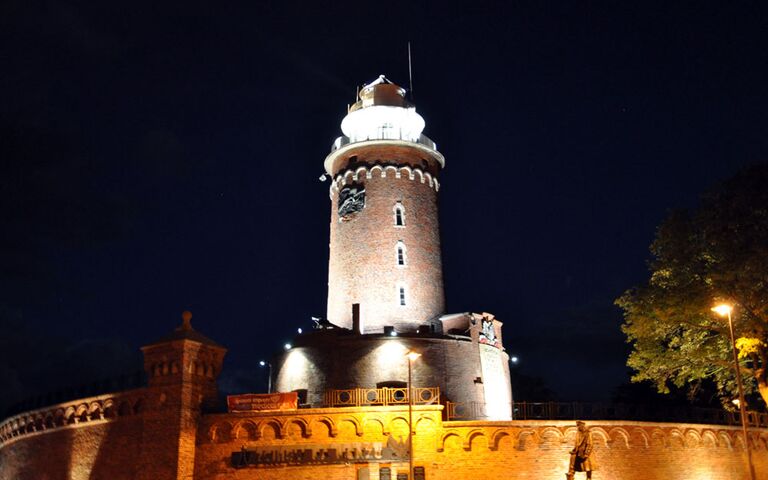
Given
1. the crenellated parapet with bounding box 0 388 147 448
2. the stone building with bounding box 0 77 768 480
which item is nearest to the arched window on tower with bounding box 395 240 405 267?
the stone building with bounding box 0 77 768 480

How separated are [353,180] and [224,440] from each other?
1823 centimetres

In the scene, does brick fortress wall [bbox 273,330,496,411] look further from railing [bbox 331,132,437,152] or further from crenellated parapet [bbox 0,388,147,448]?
railing [bbox 331,132,437,152]

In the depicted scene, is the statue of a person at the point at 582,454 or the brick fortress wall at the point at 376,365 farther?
the brick fortress wall at the point at 376,365

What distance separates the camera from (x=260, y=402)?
2994 centimetres

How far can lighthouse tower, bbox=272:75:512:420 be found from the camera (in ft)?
119

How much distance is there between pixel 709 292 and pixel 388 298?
51.1ft

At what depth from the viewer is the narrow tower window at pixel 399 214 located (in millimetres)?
41562

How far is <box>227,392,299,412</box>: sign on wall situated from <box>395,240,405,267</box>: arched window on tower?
486 inches

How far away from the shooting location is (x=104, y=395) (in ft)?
102

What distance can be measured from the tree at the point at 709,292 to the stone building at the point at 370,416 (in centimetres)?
301

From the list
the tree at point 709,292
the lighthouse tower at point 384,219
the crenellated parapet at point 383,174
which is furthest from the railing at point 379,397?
the crenellated parapet at point 383,174

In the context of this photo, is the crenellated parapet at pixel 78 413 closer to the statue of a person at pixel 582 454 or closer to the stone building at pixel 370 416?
the stone building at pixel 370 416

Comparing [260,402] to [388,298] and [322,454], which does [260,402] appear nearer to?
[322,454]

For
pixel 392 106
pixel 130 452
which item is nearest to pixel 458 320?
pixel 392 106
